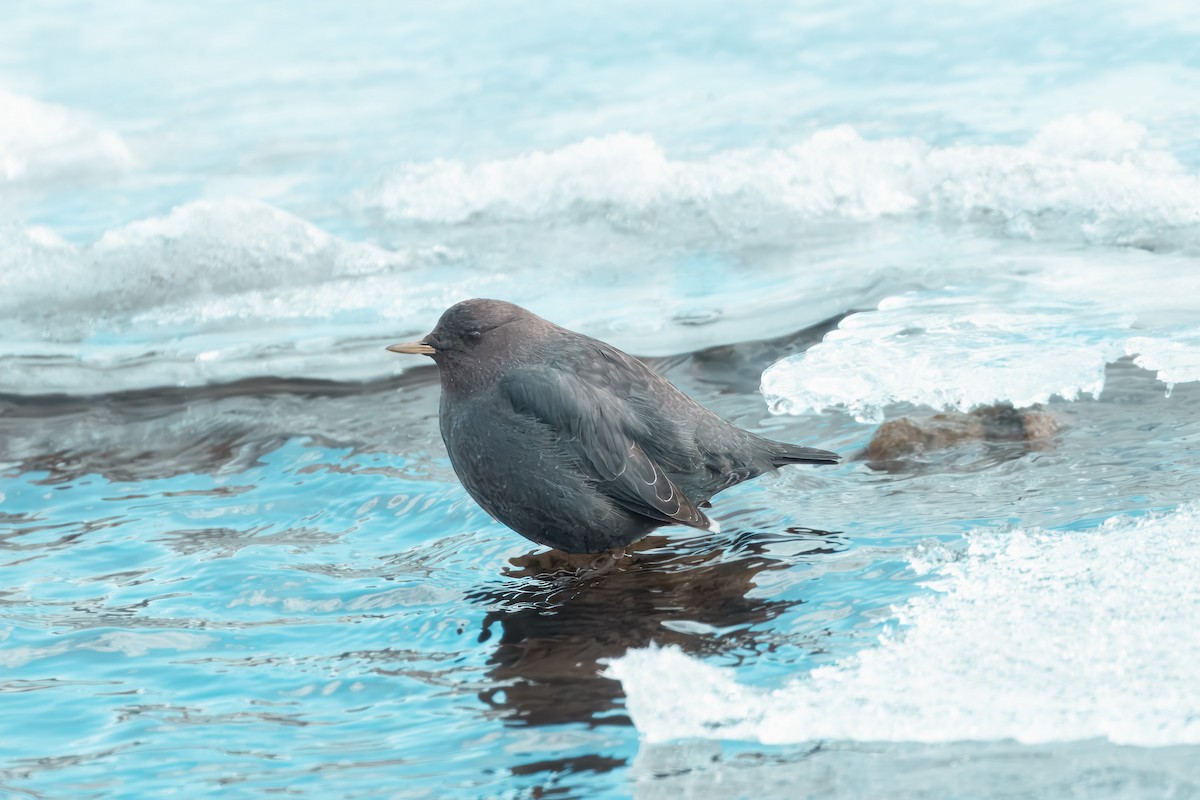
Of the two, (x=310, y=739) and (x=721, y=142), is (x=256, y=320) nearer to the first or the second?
(x=721, y=142)

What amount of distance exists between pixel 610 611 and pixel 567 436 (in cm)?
56

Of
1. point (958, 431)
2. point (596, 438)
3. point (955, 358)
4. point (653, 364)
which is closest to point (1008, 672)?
point (596, 438)

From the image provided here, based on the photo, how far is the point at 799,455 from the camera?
438 centimetres

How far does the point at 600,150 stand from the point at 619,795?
590 centimetres

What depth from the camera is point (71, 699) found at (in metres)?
3.41

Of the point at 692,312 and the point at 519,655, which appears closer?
the point at 519,655

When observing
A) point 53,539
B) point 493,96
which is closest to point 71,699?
point 53,539

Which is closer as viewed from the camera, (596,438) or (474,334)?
(596,438)

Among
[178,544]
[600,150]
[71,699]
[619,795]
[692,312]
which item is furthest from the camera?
[600,150]

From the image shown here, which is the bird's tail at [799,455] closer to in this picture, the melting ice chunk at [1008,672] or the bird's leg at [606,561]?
the bird's leg at [606,561]

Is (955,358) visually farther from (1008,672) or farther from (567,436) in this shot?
(1008,672)

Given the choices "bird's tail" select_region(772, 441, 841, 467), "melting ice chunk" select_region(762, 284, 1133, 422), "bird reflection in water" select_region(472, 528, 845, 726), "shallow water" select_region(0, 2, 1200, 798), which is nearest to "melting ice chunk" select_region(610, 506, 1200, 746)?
"shallow water" select_region(0, 2, 1200, 798)

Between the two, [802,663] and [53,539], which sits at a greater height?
[53,539]

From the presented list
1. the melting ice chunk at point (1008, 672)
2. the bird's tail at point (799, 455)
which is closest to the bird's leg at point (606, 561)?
the bird's tail at point (799, 455)
